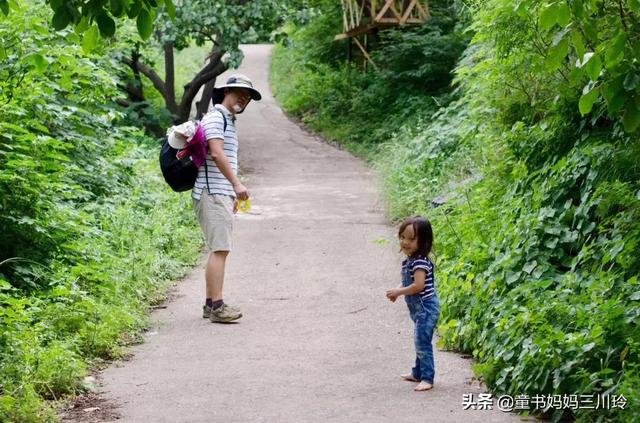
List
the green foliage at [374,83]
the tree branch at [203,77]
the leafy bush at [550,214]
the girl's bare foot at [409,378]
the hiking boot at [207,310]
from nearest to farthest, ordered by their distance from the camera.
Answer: the leafy bush at [550,214] → the girl's bare foot at [409,378] → the hiking boot at [207,310] → the tree branch at [203,77] → the green foliage at [374,83]

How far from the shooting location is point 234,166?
8.11 meters

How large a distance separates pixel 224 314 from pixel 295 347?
1034 mm

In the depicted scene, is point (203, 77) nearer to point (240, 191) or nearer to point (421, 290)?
point (240, 191)

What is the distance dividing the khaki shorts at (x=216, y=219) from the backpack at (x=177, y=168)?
0.18 meters

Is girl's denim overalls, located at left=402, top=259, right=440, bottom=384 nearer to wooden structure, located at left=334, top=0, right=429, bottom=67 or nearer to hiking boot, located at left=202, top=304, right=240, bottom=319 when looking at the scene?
hiking boot, located at left=202, top=304, right=240, bottom=319

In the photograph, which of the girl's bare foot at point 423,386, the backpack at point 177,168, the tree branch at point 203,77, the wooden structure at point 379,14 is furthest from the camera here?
the wooden structure at point 379,14

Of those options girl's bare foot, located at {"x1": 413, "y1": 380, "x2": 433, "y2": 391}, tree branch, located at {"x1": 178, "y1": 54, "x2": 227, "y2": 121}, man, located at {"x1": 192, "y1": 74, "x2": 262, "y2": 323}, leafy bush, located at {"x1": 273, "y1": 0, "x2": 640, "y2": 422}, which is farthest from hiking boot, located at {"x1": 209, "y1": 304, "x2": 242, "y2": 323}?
tree branch, located at {"x1": 178, "y1": 54, "x2": 227, "y2": 121}

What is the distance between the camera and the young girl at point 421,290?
6.06m

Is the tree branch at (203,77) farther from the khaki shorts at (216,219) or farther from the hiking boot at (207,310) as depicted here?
the hiking boot at (207,310)

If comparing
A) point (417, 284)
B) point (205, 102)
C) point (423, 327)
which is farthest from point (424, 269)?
point (205, 102)

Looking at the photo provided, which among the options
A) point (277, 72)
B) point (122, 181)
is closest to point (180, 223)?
point (122, 181)

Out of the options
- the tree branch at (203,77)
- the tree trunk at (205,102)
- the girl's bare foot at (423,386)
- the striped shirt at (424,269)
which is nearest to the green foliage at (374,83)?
the tree branch at (203,77)

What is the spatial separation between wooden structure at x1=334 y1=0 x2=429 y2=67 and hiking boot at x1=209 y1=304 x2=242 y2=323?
16.4m

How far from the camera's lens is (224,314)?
8.06 m
